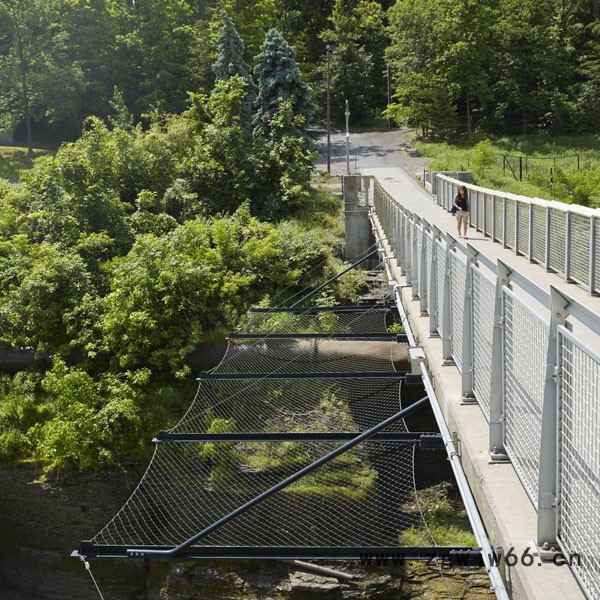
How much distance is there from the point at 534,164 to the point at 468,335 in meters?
38.2

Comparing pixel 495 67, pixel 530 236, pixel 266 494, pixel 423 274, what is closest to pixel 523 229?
pixel 530 236

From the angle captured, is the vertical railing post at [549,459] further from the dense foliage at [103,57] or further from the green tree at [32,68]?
the green tree at [32,68]

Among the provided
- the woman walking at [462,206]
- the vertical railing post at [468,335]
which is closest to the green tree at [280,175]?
the woman walking at [462,206]

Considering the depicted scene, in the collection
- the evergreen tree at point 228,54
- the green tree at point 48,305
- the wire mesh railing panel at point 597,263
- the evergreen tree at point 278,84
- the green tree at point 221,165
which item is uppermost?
the evergreen tree at point 228,54

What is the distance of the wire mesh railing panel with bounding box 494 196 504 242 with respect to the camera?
60.9 ft

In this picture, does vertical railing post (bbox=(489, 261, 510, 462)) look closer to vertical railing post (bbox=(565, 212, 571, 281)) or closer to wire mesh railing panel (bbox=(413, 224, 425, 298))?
wire mesh railing panel (bbox=(413, 224, 425, 298))

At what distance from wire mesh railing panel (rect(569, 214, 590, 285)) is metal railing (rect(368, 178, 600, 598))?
4.75 meters

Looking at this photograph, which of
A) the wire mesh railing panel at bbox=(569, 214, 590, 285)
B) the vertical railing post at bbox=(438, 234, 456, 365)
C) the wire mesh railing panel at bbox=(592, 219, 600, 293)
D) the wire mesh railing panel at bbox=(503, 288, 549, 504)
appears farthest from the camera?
the wire mesh railing panel at bbox=(569, 214, 590, 285)

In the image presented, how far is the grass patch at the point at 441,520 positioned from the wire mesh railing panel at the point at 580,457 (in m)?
9.40

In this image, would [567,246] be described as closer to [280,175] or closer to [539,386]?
[539,386]

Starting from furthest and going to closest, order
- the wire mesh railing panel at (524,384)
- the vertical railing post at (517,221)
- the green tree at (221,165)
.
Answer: the green tree at (221,165) → the vertical railing post at (517,221) → the wire mesh railing panel at (524,384)

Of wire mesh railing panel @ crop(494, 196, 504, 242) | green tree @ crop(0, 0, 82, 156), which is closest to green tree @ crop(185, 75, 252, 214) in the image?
wire mesh railing panel @ crop(494, 196, 504, 242)

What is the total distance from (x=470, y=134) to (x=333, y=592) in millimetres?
40890

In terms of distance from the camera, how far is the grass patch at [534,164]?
116ft
